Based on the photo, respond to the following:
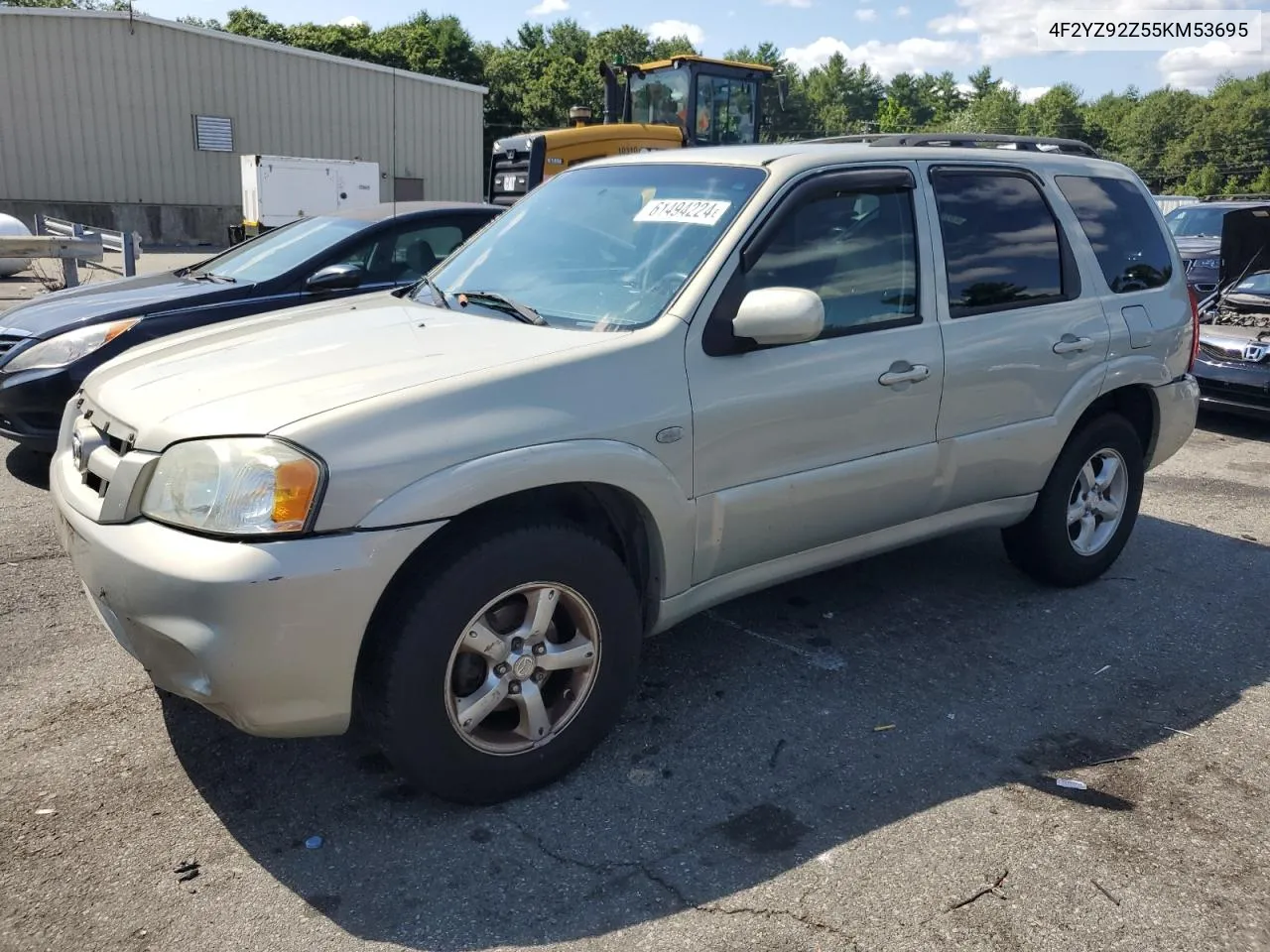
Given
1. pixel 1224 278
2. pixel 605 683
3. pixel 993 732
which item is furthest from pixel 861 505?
pixel 1224 278

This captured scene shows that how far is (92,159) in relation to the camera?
28078 millimetres

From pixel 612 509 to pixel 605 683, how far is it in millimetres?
522

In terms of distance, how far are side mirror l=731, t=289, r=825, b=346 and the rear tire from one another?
188 centimetres

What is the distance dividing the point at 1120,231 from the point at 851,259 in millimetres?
1789

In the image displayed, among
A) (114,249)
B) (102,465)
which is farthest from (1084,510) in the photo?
(114,249)

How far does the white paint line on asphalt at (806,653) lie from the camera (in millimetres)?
3961

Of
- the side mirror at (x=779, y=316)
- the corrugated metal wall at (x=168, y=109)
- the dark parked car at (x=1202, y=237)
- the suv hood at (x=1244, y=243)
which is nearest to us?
the side mirror at (x=779, y=316)

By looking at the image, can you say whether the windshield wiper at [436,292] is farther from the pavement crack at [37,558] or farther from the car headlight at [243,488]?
the pavement crack at [37,558]

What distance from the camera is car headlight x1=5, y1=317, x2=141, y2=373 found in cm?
562

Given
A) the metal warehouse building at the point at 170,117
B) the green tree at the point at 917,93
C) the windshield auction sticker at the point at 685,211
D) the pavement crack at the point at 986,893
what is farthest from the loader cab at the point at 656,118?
the green tree at the point at 917,93

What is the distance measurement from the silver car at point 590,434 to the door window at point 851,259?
12mm

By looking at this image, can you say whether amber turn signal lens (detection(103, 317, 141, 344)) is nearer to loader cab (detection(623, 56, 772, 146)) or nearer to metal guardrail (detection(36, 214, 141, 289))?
metal guardrail (detection(36, 214, 141, 289))

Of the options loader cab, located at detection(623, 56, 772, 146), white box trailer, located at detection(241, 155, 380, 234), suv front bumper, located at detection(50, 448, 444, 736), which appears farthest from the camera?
white box trailer, located at detection(241, 155, 380, 234)

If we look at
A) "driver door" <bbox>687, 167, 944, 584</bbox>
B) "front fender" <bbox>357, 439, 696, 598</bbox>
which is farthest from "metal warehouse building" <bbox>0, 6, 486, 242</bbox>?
"front fender" <bbox>357, 439, 696, 598</bbox>
